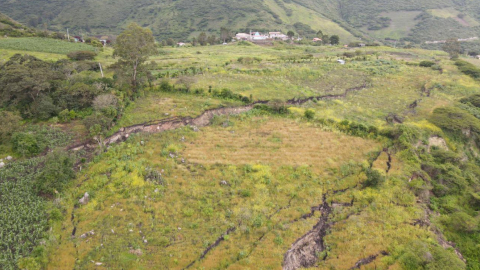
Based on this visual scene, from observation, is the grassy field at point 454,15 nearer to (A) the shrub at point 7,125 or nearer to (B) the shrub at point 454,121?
(B) the shrub at point 454,121

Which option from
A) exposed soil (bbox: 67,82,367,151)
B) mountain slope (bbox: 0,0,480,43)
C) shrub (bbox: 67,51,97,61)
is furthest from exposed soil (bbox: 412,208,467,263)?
mountain slope (bbox: 0,0,480,43)

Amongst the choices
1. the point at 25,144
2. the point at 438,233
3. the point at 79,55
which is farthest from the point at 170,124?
the point at 79,55

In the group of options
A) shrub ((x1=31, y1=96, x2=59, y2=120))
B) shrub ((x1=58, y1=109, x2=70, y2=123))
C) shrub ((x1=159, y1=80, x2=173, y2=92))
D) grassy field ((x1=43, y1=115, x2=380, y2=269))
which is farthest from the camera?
shrub ((x1=159, y1=80, x2=173, y2=92))

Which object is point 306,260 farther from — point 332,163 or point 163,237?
point 332,163

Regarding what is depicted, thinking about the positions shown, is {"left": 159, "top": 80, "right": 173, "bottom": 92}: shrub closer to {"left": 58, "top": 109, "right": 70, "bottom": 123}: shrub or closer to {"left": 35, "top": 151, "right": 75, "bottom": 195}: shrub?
{"left": 58, "top": 109, "right": 70, "bottom": 123}: shrub

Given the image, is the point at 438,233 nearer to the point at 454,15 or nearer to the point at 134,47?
the point at 134,47

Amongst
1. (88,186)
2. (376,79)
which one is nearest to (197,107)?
(88,186)

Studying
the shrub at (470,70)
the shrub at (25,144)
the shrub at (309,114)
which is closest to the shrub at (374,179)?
the shrub at (309,114)
